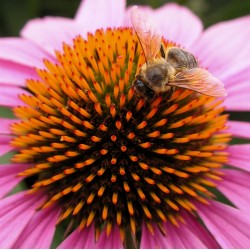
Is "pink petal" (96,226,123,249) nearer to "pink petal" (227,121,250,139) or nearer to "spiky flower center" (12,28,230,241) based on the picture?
"spiky flower center" (12,28,230,241)

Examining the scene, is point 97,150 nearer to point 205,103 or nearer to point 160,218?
point 160,218

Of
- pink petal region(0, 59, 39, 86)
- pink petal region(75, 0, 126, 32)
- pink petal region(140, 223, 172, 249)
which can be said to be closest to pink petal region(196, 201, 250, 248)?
pink petal region(140, 223, 172, 249)

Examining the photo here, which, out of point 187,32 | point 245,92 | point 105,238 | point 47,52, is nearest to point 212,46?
point 187,32

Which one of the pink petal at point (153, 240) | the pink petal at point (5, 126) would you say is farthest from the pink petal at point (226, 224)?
the pink petal at point (5, 126)

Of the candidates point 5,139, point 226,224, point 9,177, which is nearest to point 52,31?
point 5,139

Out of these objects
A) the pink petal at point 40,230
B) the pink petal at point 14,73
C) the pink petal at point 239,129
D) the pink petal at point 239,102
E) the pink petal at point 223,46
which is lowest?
the pink petal at point 239,129

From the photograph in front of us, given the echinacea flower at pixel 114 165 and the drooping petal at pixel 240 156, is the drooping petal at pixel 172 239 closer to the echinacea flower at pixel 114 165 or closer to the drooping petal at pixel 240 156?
the echinacea flower at pixel 114 165

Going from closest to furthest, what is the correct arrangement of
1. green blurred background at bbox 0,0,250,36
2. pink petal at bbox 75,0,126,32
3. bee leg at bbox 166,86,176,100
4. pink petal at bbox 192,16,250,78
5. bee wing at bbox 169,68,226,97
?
bee wing at bbox 169,68,226,97 < bee leg at bbox 166,86,176,100 < pink petal at bbox 192,16,250,78 < pink petal at bbox 75,0,126,32 < green blurred background at bbox 0,0,250,36
